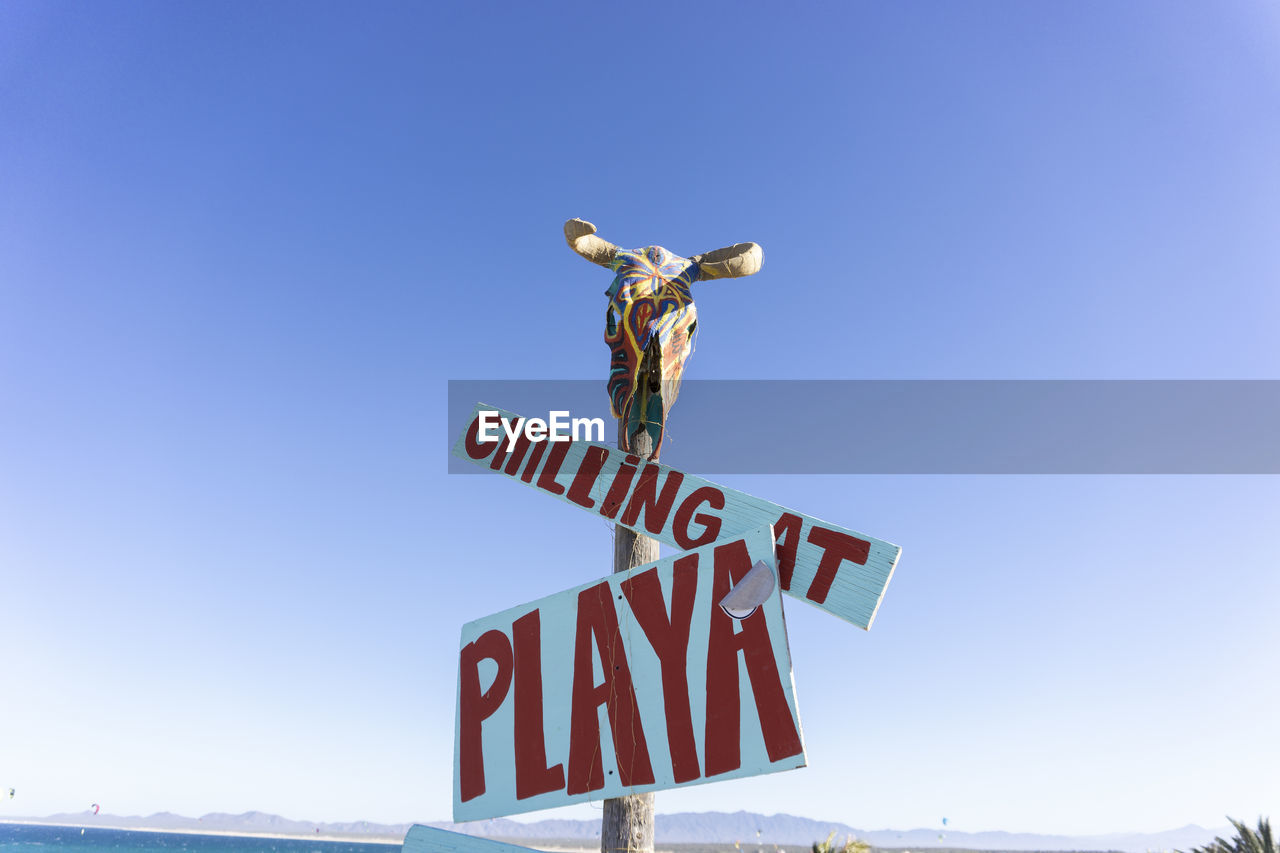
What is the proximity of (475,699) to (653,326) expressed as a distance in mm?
2208

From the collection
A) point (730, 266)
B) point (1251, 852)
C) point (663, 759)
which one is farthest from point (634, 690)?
point (1251, 852)

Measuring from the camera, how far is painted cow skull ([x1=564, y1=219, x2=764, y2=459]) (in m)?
4.34

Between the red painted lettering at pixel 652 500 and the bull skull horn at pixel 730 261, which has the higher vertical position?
the bull skull horn at pixel 730 261

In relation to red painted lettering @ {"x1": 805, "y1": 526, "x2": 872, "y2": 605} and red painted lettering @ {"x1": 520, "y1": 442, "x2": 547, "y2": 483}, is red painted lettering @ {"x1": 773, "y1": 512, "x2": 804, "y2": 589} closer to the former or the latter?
red painted lettering @ {"x1": 805, "y1": 526, "x2": 872, "y2": 605}

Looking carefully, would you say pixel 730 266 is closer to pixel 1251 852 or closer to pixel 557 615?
pixel 557 615

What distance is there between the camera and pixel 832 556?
126 inches

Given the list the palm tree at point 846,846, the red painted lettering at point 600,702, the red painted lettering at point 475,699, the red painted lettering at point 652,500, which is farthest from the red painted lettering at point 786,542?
the palm tree at point 846,846

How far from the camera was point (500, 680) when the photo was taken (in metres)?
3.71

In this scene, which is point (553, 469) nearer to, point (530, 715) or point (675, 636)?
point (530, 715)

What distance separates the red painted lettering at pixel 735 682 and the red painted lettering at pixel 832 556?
30 centimetres

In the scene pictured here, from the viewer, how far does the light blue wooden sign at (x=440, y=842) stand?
3.19 m

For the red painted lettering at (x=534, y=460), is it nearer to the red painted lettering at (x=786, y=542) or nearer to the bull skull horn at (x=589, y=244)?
the bull skull horn at (x=589, y=244)

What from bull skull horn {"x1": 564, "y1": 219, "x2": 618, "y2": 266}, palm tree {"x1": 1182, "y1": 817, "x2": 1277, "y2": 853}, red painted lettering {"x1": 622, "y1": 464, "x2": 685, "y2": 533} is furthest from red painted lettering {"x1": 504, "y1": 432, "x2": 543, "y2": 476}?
palm tree {"x1": 1182, "y1": 817, "x2": 1277, "y2": 853}

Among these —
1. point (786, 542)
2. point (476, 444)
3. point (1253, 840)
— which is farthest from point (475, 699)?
point (1253, 840)
